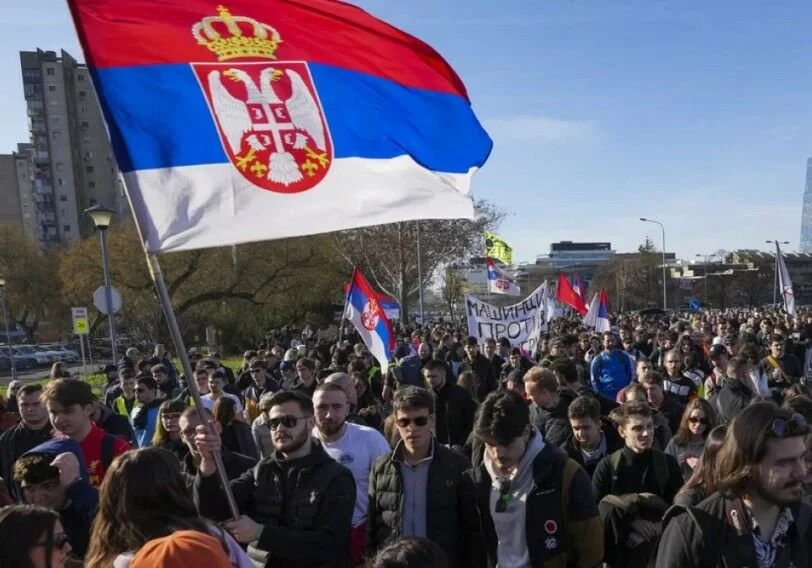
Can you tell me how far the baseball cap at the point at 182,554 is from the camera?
5.61 ft

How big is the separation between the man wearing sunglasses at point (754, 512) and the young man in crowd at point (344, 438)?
7.50 feet

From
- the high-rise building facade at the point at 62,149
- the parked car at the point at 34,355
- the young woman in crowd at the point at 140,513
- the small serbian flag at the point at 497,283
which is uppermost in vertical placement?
the high-rise building facade at the point at 62,149

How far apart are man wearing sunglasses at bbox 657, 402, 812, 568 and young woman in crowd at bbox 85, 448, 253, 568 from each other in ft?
5.24

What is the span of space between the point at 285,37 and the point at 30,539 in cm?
256

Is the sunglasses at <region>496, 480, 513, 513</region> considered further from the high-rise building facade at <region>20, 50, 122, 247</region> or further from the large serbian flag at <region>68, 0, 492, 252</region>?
the high-rise building facade at <region>20, 50, 122, 247</region>

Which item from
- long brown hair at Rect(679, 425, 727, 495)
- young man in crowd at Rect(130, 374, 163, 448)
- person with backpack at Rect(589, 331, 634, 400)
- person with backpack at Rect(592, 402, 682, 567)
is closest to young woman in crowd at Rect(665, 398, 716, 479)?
person with backpack at Rect(592, 402, 682, 567)

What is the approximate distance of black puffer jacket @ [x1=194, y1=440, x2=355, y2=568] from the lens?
3137mm

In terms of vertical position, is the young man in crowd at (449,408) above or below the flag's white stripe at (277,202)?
below

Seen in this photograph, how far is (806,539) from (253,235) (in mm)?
2529

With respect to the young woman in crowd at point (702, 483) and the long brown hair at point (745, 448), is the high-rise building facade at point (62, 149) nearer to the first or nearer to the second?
the young woman in crowd at point (702, 483)

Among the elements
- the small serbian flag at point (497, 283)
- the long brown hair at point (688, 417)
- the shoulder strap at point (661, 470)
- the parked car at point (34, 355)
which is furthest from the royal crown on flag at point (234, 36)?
the parked car at point (34, 355)

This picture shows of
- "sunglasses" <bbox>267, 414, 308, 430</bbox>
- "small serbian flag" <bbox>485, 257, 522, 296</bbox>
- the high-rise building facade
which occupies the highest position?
the high-rise building facade

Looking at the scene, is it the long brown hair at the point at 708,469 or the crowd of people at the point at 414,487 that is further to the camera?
the long brown hair at the point at 708,469

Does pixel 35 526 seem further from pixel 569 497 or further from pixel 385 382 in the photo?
pixel 385 382
